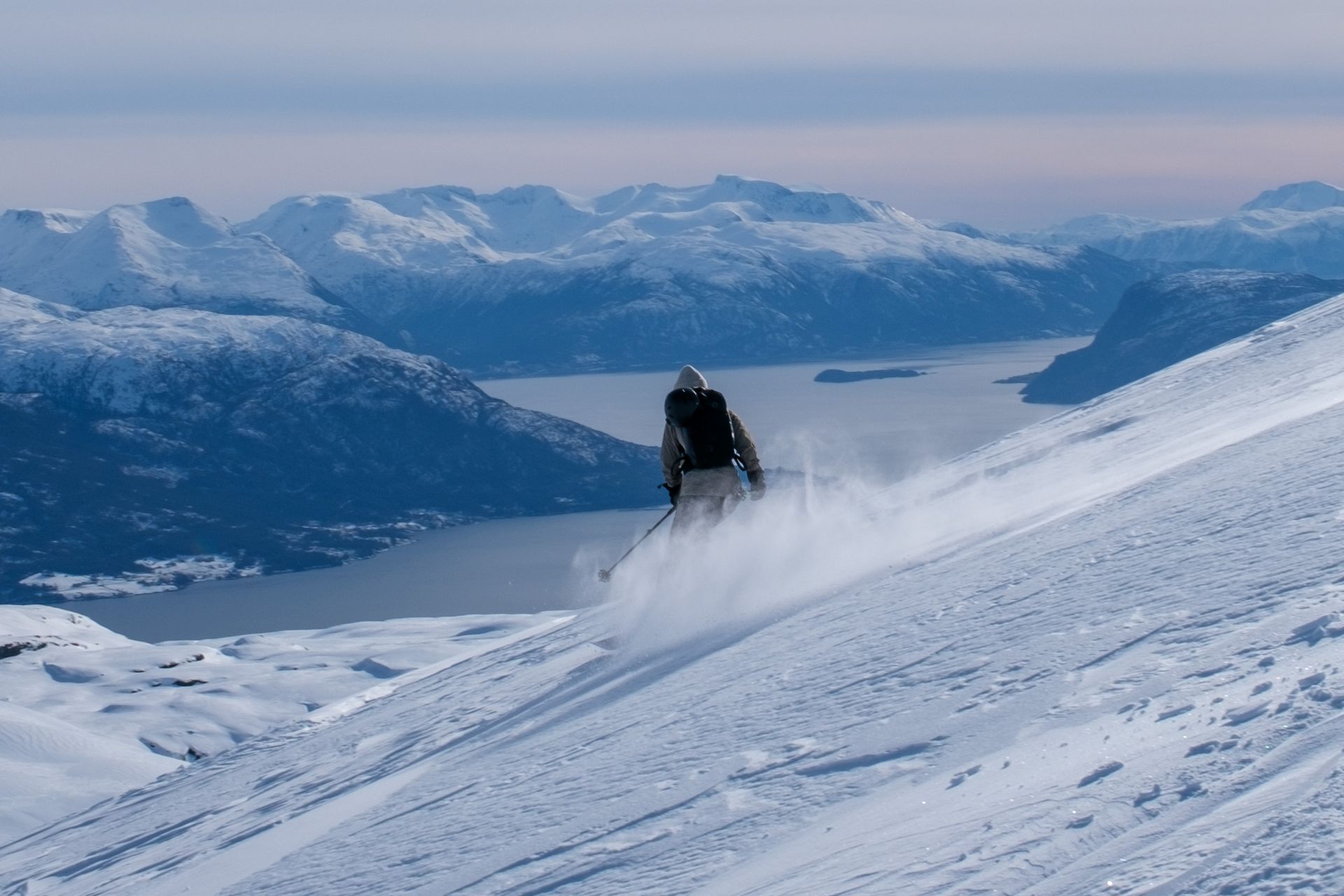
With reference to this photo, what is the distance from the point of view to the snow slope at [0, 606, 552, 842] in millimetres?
35062

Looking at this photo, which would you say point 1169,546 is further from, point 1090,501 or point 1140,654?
point 1090,501

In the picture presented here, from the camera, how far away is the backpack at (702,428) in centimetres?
1259

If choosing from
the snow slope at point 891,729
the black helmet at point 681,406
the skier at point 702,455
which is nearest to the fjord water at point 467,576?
the snow slope at point 891,729

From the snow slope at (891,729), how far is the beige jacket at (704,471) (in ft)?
2.11

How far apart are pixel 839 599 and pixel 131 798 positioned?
382 inches

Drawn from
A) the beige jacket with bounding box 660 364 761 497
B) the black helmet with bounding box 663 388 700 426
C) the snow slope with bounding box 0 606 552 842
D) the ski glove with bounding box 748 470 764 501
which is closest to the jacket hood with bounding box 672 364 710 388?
the beige jacket with bounding box 660 364 761 497

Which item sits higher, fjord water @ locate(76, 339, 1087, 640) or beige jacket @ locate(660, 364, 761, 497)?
beige jacket @ locate(660, 364, 761, 497)

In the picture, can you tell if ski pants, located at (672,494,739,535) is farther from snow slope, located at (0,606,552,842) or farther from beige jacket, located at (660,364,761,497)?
snow slope, located at (0,606,552,842)

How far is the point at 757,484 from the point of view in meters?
13.1

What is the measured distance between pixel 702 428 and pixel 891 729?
20.0ft

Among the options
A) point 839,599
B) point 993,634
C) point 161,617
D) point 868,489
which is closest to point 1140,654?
point 993,634

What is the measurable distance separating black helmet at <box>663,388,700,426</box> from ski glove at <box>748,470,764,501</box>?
0.88 m

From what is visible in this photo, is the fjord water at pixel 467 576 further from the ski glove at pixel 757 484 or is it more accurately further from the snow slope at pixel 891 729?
the ski glove at pixel 757 484

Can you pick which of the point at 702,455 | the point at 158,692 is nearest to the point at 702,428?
the point at 702,455
